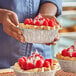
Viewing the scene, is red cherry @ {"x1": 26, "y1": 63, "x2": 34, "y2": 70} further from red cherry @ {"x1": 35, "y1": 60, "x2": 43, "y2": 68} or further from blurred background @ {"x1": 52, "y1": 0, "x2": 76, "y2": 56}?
blurred background @ {"x1": 52, "y1": 0, "x2": 76, "y2": 56}

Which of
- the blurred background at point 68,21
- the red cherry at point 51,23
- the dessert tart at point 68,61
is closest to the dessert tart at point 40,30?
the red cherry at point 51,23

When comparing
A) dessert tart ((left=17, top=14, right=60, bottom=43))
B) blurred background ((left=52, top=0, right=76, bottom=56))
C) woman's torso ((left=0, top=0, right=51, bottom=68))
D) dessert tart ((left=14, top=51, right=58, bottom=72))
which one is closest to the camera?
dessert tart ((left=14, top=51, right=58, bottom=72))

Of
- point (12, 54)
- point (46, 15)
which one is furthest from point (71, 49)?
point (12, 54)

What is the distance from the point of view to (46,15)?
1.62 metres

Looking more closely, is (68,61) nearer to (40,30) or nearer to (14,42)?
(40,30)

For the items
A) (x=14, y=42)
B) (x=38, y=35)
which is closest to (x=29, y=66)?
(x=38, y=35)

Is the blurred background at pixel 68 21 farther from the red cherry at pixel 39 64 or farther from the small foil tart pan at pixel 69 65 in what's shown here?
the red cherry at pixel 39 64

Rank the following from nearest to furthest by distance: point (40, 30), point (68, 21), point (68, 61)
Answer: point (40, 30)
point (68, 61)
point (68, 21)

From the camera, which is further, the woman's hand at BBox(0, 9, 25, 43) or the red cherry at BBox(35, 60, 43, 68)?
the woman's hand at BBox(0, 9, 25, 43)

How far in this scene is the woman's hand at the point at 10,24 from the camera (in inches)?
56.2

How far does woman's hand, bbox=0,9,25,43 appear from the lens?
56.2 inches

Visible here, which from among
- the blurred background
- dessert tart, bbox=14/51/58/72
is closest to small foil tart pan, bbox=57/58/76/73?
dessert tart, bbox=14/51/58/72

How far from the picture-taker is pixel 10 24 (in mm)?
1441

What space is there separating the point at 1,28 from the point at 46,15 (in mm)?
261
